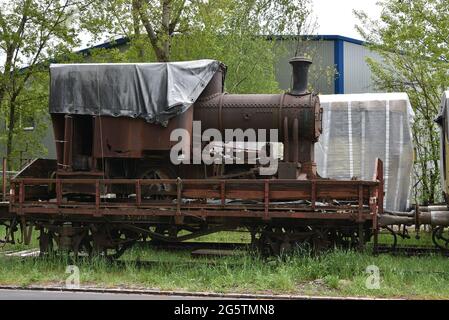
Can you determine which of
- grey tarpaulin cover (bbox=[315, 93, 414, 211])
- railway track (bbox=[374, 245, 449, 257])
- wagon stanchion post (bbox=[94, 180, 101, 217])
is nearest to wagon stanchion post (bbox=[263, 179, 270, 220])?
wagon stanchion post (bbox=[94, 180, 101, 217])

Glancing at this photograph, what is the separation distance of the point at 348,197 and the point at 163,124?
3.87m

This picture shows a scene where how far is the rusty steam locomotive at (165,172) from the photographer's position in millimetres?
11719

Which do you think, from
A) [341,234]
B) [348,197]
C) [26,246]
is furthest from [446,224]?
[26,246]

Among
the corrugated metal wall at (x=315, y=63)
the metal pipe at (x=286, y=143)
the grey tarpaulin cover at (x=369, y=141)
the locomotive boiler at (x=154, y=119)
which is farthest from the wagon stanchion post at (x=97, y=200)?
the corrugated metal wall at (x=315, y=63)

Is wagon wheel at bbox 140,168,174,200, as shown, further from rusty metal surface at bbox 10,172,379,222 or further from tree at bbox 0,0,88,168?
tree at bbox 0,0,88,168

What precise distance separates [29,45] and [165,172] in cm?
1409

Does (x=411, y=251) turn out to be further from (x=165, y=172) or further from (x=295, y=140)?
(x=165, y=172)

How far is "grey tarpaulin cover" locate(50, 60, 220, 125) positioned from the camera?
39.8 feet

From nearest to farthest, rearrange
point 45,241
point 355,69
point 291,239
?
1. point 291,239
2. point 45,241
3. point 355,69

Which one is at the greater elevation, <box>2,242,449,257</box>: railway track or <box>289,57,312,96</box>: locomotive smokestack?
<box>289,57,312,96</box>: locomotive smokestack

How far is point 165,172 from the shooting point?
41.6 ft

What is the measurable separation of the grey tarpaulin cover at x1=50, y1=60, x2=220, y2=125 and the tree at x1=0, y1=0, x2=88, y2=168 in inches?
477

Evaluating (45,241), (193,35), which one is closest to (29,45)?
(193,35)

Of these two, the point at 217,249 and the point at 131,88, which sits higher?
the point at 131,88
